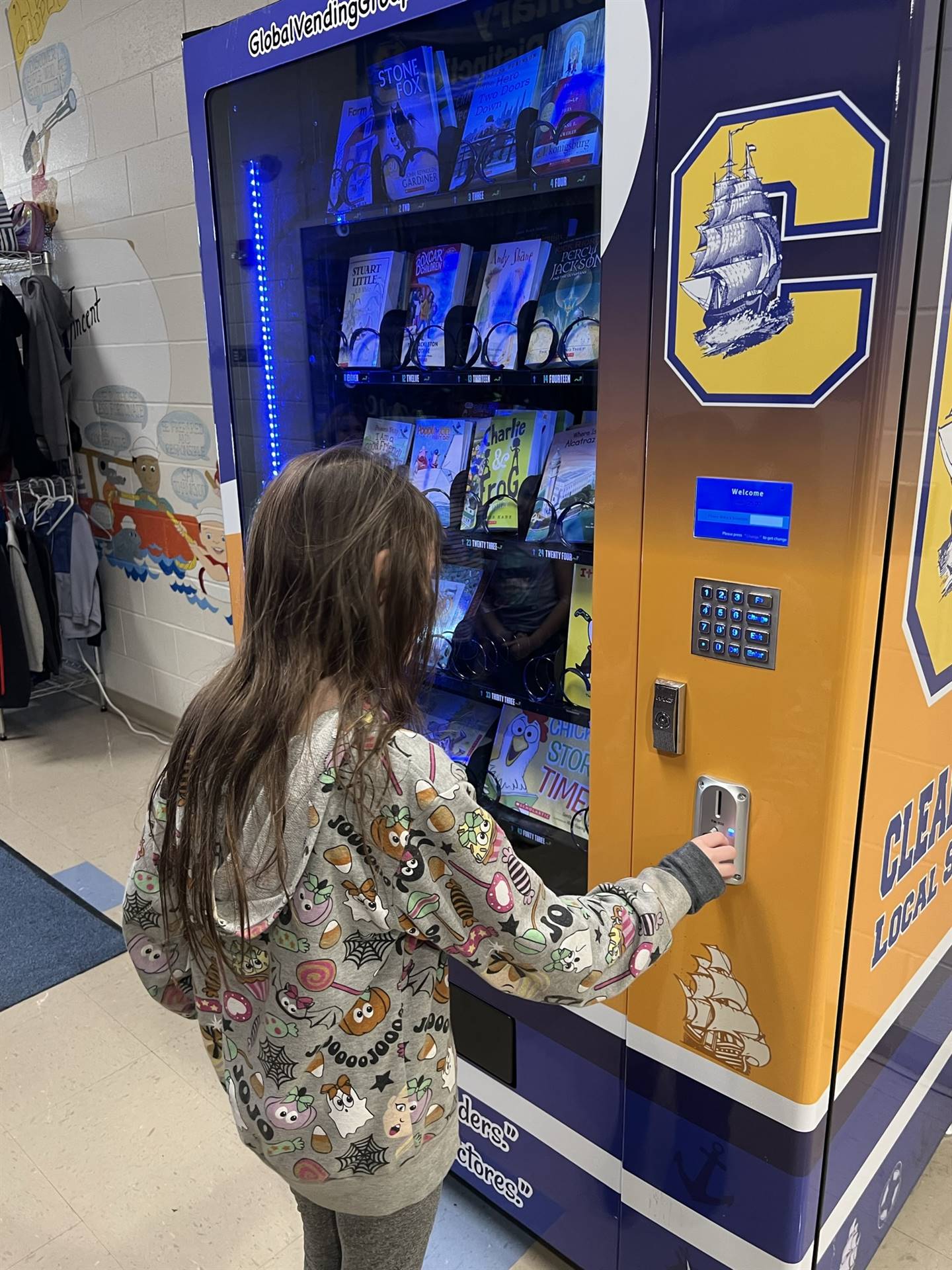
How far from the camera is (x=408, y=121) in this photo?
1812 millimetres

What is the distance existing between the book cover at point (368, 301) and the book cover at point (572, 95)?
47 centimetres

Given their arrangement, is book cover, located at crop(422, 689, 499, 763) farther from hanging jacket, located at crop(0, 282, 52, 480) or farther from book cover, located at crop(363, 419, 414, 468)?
hanging jacket, located at crop(0, 282, 52, 480)

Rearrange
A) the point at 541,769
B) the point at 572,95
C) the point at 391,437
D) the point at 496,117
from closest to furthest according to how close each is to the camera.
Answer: the point at 572,95 < the point at 496,117 < the point at 541,769 < the point at 391,437

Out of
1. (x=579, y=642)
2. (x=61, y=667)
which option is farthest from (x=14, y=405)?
(x=579, y=642)

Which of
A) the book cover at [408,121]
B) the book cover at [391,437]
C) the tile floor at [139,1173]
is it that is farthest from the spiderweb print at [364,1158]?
the book cover at [408,121]

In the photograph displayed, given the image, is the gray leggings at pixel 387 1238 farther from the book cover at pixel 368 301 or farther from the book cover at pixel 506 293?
the book cover at pixel 368 301

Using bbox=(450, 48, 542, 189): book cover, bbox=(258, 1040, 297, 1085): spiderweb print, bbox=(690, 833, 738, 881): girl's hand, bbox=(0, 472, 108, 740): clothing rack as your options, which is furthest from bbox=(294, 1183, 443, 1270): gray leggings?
bbox=(0, 472, 108, 740): clothing rack

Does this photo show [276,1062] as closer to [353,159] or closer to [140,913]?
[140,913]

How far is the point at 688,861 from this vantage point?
124 centimetres

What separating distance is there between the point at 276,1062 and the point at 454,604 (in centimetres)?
106

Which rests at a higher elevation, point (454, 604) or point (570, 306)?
point (570, 306)

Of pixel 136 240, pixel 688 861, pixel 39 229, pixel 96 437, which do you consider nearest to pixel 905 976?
pixel 688 861

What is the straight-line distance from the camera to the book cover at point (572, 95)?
1510 millimetres

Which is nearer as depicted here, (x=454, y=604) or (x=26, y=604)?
(x=454, y=604)
